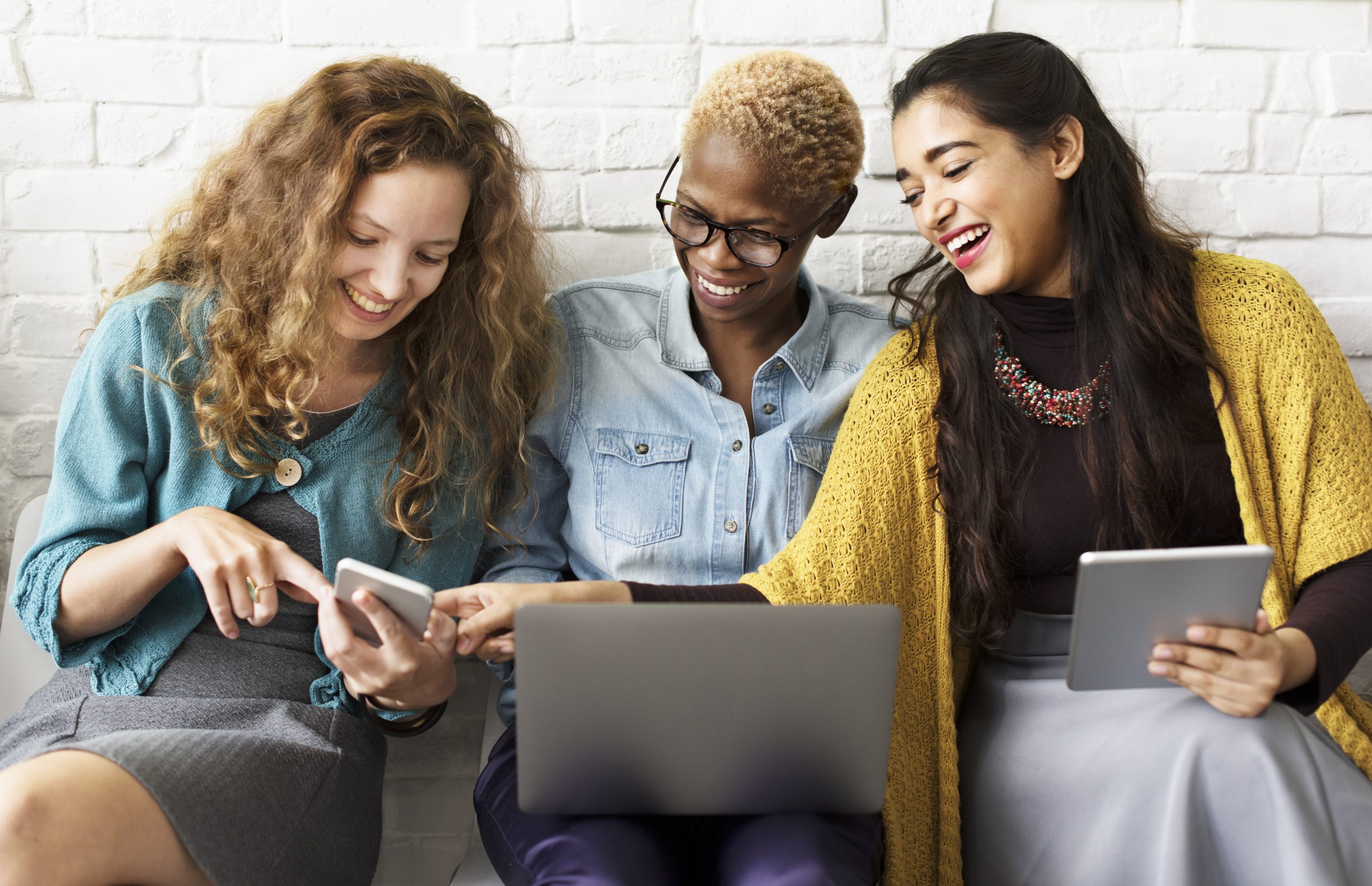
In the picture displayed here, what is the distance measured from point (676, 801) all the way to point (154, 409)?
765 millimetres

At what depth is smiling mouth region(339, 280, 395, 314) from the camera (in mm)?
1309

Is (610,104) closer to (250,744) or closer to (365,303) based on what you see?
(365,303)

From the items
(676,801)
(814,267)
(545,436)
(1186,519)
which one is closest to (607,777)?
(676,801)

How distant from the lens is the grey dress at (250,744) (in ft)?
3.41

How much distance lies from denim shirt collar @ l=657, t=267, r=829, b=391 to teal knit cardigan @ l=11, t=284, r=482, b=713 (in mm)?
420

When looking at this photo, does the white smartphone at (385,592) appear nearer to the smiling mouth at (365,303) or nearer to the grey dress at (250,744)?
the grey dress at (250,744)

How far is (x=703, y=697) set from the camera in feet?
3.25

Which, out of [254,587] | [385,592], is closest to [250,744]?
[254,587]

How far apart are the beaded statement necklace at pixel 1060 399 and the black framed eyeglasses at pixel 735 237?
338mm

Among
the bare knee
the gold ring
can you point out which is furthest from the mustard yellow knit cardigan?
the bare knee

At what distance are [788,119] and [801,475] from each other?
18.2 inches

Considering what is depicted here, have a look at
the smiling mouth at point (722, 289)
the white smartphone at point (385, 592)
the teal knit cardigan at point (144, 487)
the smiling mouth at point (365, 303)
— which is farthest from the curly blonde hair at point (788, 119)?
the white smartphone at point (385, 592)

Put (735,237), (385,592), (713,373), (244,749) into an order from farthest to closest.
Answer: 1. (713,373)
2. (735,237)
3. (244,749)
4. (385,592)

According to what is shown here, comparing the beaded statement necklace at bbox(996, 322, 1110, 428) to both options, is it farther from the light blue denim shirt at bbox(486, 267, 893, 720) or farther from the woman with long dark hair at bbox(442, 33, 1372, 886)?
the light blue denim shirt at bbox(486, 267, 893, 720)
